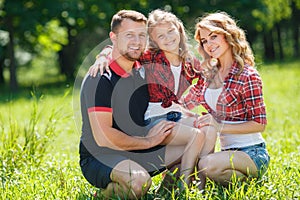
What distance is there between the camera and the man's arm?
3279mm

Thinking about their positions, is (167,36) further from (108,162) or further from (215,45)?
(108,162)

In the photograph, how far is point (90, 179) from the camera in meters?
3.36

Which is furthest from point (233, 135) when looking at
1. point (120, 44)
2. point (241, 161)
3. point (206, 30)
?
point (120, 44)

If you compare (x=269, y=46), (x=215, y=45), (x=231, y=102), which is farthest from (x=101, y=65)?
(x=269, y=46)

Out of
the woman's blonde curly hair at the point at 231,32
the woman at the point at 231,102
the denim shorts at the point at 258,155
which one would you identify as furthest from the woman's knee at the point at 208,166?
the woman's blonde curly hair at the point at 231,32

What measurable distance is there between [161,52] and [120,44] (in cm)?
38

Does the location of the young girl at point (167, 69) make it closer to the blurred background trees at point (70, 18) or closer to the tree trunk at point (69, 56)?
the blurred background trees at point (70, 18)

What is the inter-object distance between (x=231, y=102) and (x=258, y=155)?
1.34 feet

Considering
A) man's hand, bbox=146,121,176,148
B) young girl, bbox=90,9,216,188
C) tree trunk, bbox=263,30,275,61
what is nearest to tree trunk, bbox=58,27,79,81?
tree trunk, bbox=263,30,275,61

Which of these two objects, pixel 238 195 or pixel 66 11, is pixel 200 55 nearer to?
pixel 238 195

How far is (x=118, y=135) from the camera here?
3.33 metres

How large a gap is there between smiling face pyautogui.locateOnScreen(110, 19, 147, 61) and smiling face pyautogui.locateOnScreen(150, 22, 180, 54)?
0.70ft

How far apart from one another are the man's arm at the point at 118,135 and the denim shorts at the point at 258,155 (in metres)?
0.52

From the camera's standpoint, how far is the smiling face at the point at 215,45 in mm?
3549
